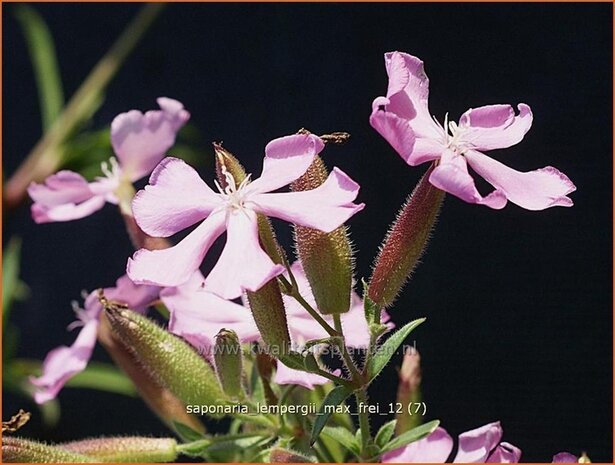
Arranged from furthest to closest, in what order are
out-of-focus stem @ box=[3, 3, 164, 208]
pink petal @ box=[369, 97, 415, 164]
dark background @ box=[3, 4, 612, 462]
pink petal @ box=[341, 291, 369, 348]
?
dark background @ box=[3, 4, 612, 462] < out-of-focus stem @ box=[3, 3, 164, 208] < pink petal @ box=[341, 291, 369, 348] < pink petal @ box=[369, 97, 415, 164]

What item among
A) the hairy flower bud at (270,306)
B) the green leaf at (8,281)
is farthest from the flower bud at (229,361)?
the green leaf at (8,281)

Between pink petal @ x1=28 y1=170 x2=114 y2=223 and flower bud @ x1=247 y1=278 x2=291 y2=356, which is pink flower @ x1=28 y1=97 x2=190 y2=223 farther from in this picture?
flower bud @ x1=247 y1=278 x2=291 y2=356

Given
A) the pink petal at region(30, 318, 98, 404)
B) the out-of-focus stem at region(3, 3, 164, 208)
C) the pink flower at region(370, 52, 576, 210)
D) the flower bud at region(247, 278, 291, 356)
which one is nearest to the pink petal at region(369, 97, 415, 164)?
the pink flower at region(370, 52, 576, 210)

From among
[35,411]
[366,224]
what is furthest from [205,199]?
[35,411]

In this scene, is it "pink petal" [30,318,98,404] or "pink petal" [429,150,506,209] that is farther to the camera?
"pink petal" [30,318,98,404]

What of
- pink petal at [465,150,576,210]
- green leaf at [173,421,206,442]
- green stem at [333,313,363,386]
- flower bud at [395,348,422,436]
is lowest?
green leaf at [173,421,206,442]

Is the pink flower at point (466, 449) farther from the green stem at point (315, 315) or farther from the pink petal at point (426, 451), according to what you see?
the green stem at point (315, 315)

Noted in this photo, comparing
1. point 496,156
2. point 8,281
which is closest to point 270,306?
point 8,281

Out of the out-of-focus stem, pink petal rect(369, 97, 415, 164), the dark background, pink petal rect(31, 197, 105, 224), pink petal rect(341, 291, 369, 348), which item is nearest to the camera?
pink petal rect(369, 97, 415, 164)
